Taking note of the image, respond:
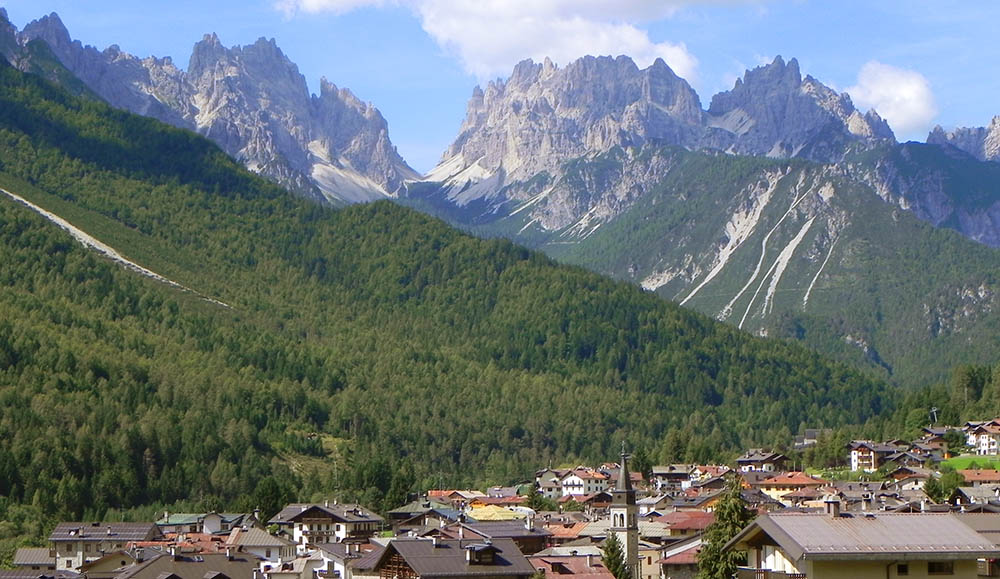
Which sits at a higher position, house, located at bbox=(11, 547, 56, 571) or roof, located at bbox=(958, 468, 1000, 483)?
roof, located at bbox=(958, 468, 1000, 483)

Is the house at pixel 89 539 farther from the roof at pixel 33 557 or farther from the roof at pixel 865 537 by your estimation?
the roof at pixel 865 537

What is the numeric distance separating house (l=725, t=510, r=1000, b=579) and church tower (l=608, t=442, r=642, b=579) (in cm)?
6286

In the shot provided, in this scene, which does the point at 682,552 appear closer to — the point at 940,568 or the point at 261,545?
the point at 261,545

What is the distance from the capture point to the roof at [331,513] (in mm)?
152875

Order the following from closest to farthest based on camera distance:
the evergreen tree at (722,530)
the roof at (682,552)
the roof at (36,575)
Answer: the evergreen tree at (722,530) < the roof at (36,575) < the roof at (682,552)

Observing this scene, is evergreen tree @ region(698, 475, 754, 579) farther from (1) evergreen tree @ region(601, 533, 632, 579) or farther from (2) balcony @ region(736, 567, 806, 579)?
(1) evergreen tree @ region(601, 533, 632, 579)

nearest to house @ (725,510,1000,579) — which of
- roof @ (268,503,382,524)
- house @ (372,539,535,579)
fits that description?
house @ (372,539,535,579)

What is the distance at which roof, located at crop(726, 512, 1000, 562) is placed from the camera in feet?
190

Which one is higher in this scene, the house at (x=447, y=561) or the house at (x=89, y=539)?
the house at (x=447, y=561)

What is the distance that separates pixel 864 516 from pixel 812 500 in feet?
354

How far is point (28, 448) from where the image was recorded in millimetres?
196750

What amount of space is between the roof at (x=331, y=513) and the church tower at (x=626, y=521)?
31.7 metres

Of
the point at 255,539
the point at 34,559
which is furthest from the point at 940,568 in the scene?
the point at 34,559

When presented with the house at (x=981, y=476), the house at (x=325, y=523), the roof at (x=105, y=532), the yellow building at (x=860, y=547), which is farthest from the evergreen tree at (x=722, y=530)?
the house at (x=981, y=476)
